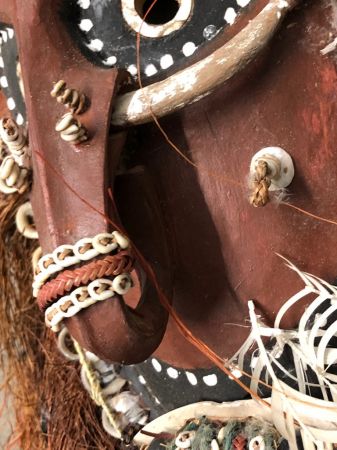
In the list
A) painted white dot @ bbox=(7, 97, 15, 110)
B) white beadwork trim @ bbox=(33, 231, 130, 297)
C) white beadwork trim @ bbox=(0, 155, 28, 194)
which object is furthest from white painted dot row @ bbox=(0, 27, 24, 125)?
white beadwork trim @ bbox=(33, 231, 130, 297)

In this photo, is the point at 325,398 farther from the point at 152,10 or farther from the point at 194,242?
the point at 152,10

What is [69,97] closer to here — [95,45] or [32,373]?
[95,45]

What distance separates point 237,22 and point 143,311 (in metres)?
0.29

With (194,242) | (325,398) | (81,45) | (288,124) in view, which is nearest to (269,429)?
(325,398)

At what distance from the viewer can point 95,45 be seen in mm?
772

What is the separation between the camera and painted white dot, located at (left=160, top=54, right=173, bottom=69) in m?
0.75

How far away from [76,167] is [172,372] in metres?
0.28

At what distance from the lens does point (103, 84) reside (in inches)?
28.5

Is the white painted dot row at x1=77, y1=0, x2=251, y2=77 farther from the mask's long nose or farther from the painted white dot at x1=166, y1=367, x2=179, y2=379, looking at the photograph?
the painted white dot at x1=166, y1=367, x2=179, y2=379

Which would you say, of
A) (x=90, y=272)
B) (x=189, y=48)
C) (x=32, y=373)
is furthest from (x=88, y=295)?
(x=32, y=373)

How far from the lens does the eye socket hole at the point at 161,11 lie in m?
0.79

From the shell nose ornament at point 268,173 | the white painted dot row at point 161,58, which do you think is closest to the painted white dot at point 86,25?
the white painted dot row at point 161,58

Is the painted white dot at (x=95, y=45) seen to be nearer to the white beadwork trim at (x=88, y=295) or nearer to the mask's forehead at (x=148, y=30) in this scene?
the mask's forehead at (x=148, y=30)

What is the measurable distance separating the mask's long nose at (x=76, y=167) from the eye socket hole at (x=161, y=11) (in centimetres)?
9
